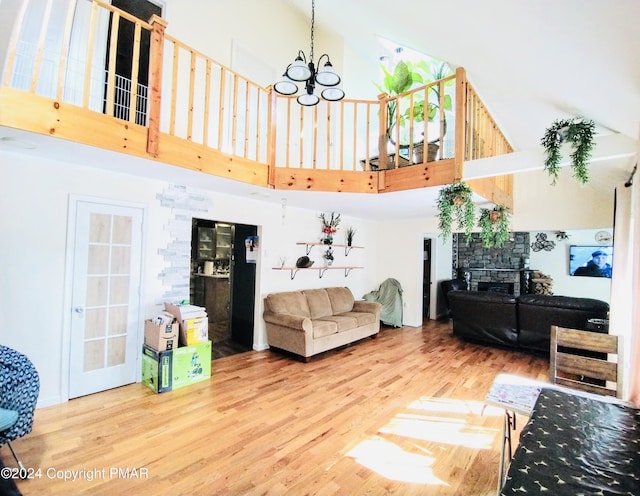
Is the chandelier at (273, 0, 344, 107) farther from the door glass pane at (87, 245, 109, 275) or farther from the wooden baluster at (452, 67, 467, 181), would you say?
the door glass pane at (87, 245, 109, 275)

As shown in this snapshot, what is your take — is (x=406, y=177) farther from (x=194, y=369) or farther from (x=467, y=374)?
(x=194, y=369)

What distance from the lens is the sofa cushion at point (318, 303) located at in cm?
500

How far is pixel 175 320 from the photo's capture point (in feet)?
11.2

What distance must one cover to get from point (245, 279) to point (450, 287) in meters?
4.93

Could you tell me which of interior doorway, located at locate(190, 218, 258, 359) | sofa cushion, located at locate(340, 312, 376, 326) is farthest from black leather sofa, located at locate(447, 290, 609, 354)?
interior doorway, located at locate(190, 218, 258, 359)

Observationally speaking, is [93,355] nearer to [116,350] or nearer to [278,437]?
[116,350]

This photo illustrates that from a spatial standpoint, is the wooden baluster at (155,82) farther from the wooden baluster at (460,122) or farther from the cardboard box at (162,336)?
the wooden baluster at (460,122)

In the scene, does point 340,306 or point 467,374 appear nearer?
point 467,374

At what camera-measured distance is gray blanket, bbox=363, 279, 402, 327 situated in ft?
20.7

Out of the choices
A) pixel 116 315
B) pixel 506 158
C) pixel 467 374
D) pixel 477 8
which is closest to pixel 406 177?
pixel 506 158

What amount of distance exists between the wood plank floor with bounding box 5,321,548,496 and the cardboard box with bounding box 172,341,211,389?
0.35ft

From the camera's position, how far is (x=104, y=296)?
3.18 meters

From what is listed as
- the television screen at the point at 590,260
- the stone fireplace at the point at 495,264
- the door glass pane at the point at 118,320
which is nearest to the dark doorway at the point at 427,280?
the stone fireplace at the point at 495,264

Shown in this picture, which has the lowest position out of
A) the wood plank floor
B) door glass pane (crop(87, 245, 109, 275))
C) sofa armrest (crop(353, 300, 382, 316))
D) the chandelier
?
the wood plank floor
